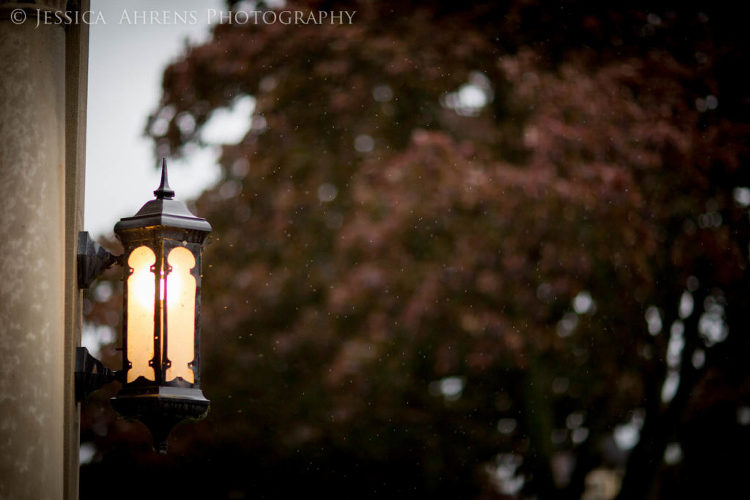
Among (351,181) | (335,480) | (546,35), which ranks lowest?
(335,480)

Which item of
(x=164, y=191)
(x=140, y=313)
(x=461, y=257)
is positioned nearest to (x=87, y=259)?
(x=140, y=313)

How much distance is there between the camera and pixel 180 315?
13.2ft

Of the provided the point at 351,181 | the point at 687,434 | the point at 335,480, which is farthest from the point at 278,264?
the point at 687,434

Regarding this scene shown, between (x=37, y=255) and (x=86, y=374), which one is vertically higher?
(x=37, y=255)

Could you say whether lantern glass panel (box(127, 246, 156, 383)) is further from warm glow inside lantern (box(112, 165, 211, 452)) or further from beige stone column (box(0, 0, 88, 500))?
beige stone column (box(0, 0, 88, 500))

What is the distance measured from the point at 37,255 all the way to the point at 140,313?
555 millimetres

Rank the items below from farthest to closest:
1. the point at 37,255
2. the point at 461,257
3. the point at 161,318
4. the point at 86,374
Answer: the point at 461,257, the point at 161,318, the point at 86,374, the point at 37,255

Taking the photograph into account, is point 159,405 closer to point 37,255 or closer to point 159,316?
point 159,316

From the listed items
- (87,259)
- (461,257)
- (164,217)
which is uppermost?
(164,217)

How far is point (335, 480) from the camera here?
1058 centimetres

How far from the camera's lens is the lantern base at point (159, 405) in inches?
153

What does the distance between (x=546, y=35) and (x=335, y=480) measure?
4579 mm

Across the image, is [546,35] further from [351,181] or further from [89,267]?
[89,267]

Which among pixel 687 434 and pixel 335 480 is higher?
pixel 687 434
